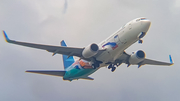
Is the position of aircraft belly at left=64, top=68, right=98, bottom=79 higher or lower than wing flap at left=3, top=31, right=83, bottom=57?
lower

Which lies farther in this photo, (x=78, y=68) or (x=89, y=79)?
(x=89, y=79)

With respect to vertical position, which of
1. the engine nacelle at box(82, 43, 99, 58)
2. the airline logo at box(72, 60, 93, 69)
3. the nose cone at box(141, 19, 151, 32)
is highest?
the nose cone at box(141, 19, 151, 32)

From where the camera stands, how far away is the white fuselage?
112 feet

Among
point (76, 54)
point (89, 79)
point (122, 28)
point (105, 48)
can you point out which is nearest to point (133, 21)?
point (122, 28)

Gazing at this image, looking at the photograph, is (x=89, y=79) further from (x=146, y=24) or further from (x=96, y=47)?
(x=146, y=24)

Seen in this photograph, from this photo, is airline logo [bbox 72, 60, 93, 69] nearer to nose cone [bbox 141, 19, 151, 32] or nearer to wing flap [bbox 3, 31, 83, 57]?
wing flap [bbox 3, 31, 83, 57]

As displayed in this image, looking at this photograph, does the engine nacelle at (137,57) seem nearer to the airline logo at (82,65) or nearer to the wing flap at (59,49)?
the airline logo at (82,65)

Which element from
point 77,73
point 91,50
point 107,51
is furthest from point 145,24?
point 77,73

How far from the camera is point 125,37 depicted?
34906mm

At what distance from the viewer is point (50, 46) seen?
3497cm

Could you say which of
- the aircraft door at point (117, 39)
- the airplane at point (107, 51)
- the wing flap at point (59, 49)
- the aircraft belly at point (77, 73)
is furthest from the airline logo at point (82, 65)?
the aircraft door at point (117, 39)

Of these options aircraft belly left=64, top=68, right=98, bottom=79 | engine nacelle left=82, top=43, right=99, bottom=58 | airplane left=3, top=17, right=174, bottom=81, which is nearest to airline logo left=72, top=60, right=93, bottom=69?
airplane left=3, top=17, right=174, bottom=81

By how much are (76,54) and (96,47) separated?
360 cm

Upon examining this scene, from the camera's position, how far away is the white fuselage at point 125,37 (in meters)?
34.1
